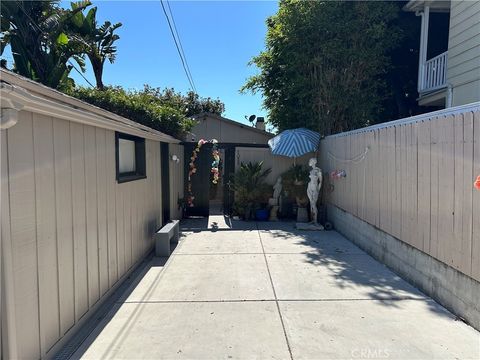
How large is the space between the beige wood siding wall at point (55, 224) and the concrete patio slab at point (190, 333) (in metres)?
0.37

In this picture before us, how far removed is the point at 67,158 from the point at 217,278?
8.48 feet

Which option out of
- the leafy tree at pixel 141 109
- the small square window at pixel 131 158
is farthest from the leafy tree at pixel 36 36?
the small square window at pixel 131 158

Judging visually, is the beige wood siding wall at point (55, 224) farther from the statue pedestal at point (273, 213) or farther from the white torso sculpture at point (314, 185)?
the statue pedestal at point (273, 213)

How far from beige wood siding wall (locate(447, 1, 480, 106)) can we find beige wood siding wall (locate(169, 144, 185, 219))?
670 cm

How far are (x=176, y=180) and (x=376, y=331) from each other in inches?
276

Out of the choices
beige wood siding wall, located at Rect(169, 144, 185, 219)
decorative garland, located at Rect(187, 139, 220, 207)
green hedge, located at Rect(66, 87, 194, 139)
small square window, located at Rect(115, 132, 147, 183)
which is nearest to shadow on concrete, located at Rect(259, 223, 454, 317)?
beige wood siding wall, located at Rect(169, 144, 185, 219)

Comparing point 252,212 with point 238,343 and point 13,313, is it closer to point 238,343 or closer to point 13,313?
point 238,343

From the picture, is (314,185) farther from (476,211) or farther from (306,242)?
(476,211)

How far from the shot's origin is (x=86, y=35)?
14.4 m

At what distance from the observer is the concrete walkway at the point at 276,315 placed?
2.98 metres

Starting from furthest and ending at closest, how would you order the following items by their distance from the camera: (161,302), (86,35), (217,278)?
(86,35) < (217,278) < (161,302)

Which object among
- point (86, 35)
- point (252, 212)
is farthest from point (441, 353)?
point (86, 35)

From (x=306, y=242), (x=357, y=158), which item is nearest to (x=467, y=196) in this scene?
(x=357, y=158)

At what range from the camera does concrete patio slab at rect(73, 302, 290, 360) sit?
9.62 feet
